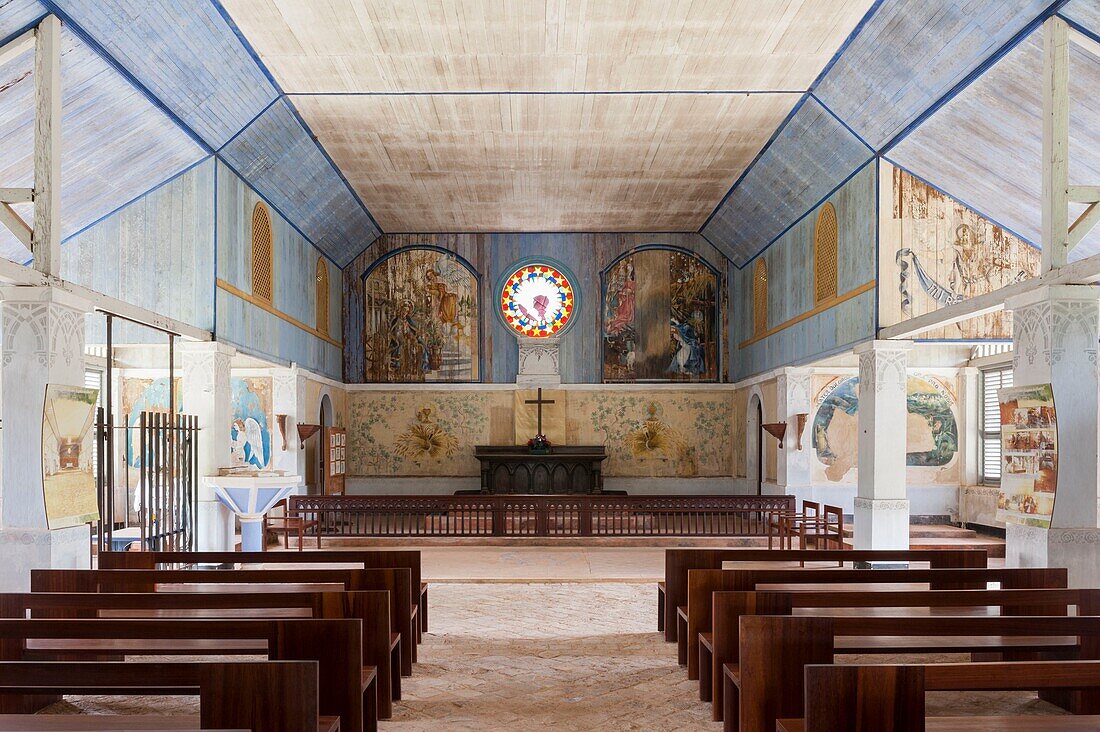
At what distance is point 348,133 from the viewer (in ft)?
43.5

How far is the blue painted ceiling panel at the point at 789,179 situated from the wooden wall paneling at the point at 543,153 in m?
0.29

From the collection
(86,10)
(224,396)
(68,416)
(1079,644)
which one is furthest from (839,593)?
(224,396)

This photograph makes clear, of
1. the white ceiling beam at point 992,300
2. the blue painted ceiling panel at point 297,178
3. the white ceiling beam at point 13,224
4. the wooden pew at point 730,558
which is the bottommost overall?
the wooden pew at point 730,558

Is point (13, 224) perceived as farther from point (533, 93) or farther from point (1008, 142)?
point (1008, 142)

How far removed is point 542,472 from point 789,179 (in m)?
8.23

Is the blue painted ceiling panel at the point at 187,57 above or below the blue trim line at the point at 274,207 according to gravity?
above

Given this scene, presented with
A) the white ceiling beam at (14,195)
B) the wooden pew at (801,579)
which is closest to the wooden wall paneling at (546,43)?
the white ceiling beam at (14,195)

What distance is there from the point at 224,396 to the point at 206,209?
7.91 ft

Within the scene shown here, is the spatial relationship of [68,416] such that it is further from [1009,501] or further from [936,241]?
[936,241]

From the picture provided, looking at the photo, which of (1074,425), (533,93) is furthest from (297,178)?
(1074,425)

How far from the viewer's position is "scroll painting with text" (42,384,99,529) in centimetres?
746

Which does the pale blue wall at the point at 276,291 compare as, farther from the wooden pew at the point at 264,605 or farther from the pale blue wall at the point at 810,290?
the pale blue wall at the point at 810,290

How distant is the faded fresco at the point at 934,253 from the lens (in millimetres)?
11711

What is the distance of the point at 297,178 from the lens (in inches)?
553
